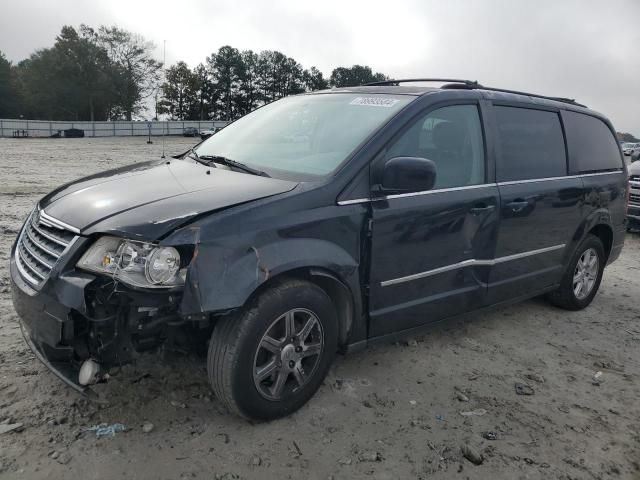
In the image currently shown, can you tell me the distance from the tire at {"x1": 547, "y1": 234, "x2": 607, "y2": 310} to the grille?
161 inches

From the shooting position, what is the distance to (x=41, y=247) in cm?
288

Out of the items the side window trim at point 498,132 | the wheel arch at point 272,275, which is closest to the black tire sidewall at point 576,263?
the side window trim at point 498,132

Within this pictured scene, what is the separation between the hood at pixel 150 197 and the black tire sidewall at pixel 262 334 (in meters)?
0.53

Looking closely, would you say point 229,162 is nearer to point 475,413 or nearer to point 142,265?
point 142,265

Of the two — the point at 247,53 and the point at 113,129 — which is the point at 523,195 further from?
the point at 247,53

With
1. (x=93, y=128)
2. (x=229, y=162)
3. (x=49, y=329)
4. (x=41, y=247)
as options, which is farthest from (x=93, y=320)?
(x=93, y=128)

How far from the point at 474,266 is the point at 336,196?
134 centimetres

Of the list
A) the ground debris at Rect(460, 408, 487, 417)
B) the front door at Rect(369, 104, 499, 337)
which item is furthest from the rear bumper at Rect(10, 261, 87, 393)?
the ground debris at Rect(460, 408, 487, 417)

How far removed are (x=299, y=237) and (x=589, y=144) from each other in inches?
134

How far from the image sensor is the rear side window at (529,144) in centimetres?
398

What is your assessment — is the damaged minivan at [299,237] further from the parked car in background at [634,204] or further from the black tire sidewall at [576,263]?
the parked car in background at [634,204]

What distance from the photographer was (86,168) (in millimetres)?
15039

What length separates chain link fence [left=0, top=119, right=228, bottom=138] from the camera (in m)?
44.2

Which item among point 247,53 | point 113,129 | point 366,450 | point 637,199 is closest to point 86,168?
point 637,199
